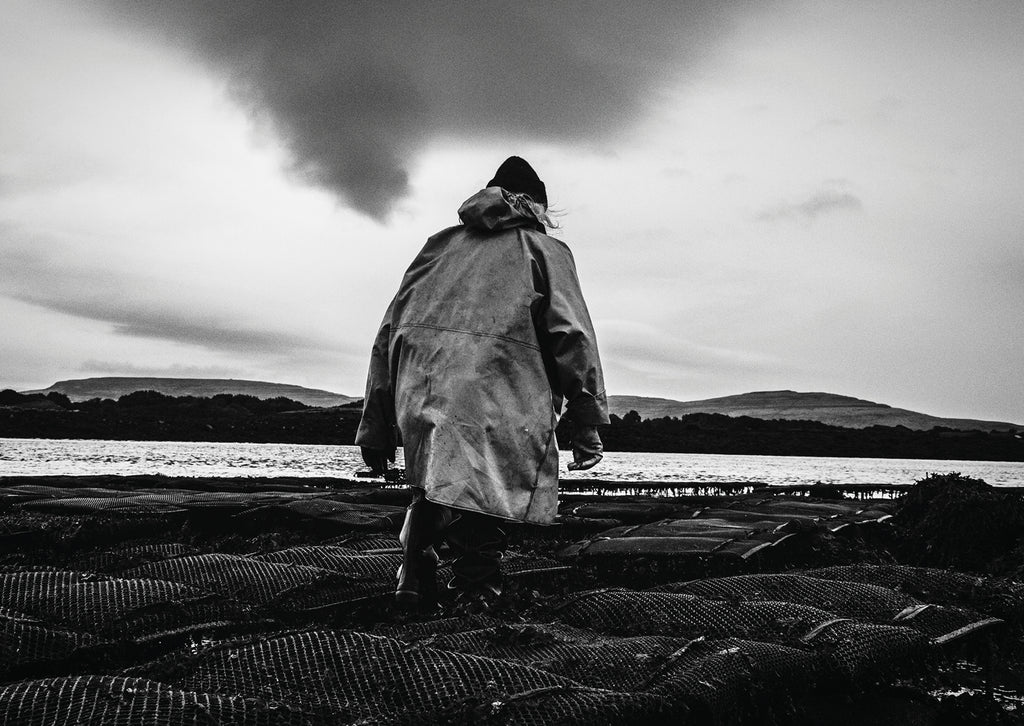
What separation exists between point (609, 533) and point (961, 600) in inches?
107

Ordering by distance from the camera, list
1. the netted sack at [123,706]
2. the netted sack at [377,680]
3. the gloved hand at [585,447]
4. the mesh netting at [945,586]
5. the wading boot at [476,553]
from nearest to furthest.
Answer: the netted sack at [123,706] → the netted sack at [377,680] → the wading boot at [476,553] → the gloved hand at [585,447] → the mesh netting at [945,586]

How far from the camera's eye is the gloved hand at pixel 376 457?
4.25 meters

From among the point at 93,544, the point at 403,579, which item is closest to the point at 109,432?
the point at 93,544

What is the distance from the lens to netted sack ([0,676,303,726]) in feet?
6.14

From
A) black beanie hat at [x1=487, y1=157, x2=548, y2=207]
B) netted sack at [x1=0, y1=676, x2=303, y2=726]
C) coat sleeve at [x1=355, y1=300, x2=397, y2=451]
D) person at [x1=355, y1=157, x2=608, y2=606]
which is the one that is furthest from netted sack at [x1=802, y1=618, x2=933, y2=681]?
black beanie hat at [x1=487, y1=157, x2=548, y2=207]

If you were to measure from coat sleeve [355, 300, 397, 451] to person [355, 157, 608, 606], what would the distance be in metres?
0.05

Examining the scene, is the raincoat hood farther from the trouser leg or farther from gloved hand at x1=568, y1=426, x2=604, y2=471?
the trouser leg

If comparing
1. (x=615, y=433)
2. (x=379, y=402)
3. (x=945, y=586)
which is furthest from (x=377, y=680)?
(x=615, y=433)

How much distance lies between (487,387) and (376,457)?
0.88m

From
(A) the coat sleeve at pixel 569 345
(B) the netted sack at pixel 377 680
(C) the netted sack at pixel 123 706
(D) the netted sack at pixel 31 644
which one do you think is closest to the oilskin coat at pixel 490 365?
(A) the coat sleeve at pixel 569 345

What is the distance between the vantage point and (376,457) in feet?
14.1

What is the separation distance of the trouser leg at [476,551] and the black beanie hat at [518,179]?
1.62 m

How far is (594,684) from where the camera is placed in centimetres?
244

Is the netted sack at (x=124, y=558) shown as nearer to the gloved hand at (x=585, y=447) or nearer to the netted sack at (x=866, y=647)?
the gloved hand at (x=585, y=447)
